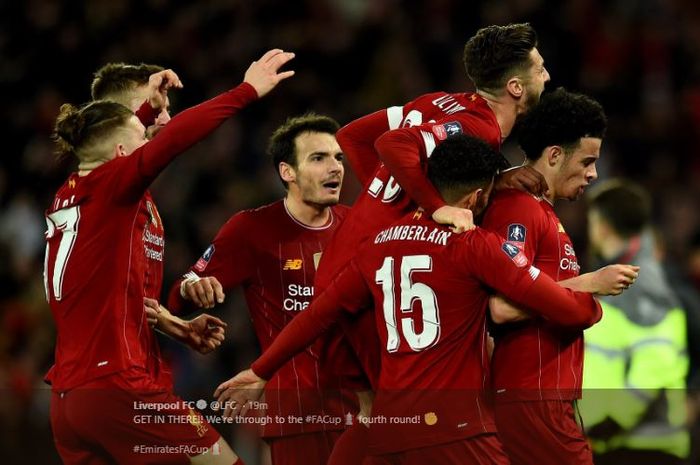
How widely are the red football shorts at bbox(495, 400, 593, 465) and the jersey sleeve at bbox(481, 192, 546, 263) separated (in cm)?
55

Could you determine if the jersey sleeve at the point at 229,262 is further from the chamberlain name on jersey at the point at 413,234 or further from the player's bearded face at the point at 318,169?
the chamberlain name on jersey at the point at 413,234

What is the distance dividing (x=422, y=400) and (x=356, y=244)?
78 centimetres

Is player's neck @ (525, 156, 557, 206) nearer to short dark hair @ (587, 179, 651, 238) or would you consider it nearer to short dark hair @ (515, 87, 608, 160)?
short dark hair @ (515, 87, 608, 160)

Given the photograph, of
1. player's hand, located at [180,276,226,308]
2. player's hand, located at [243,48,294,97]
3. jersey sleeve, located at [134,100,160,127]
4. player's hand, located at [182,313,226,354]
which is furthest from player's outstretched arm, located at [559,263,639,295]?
jersey sleeve, located at [134,100,160,127]

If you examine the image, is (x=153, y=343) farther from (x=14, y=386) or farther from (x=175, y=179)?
(x=175, y=179)

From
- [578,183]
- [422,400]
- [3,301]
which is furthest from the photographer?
[3,301]

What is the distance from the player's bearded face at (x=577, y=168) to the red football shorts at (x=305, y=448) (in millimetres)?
1493

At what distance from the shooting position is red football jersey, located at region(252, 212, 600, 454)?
429cm

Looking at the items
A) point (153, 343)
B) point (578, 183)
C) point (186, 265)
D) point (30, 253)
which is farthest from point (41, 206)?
point (578, 183)

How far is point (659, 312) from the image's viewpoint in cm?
610

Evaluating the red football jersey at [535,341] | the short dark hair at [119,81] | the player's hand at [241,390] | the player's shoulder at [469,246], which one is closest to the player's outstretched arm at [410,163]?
the player's shoulder at [469,246]

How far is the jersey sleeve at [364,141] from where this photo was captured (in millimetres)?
5148

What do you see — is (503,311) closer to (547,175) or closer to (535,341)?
(535,341)

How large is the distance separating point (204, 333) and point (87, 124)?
104cm
